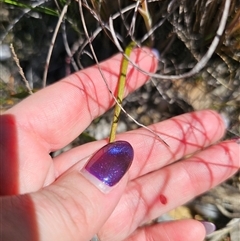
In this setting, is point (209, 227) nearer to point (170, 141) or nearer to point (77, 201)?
point (170, 141)

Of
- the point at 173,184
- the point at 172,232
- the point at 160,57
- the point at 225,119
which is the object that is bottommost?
the point at 172,232

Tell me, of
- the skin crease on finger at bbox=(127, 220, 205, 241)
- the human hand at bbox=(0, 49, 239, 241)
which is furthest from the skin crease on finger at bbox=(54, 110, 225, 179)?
the skin crease on finger at bbox=(127, 220, 205, 241)

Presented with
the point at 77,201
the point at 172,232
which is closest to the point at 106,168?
the point at 77,201

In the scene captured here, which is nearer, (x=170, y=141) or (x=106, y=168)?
A: (x=106, y=168)

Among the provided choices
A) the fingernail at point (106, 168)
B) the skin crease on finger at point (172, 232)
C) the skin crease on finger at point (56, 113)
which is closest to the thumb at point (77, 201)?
the fingernail at point (106, 168)

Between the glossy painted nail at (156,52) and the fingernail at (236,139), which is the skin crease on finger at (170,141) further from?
the glossy painted nail at (156,52)
